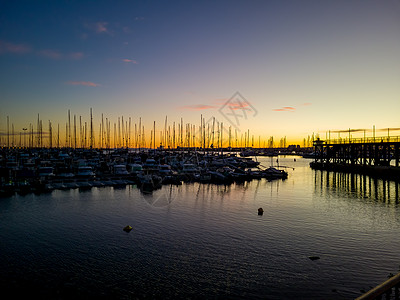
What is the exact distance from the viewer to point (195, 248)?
2719 cm

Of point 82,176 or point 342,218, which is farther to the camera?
point 82,176

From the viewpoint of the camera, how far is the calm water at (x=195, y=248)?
20062mm

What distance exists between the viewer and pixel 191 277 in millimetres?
21422

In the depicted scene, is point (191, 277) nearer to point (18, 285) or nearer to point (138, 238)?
point (138, 238)

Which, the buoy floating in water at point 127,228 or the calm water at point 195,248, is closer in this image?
the calm water at point 195,248

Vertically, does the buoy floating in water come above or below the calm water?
above

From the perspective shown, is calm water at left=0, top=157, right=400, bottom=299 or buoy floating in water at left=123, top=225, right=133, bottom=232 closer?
calm water at left=0, top=157, right=400, bottom=299

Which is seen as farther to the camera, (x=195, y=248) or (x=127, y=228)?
(x=127, y=228)

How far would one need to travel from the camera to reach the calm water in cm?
2006

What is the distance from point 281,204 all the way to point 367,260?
24.3 m

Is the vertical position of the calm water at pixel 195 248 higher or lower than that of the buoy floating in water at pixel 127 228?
lower

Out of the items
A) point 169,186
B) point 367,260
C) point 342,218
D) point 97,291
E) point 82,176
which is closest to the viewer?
point 97,291

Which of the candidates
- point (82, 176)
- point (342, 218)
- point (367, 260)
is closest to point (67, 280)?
point (367, 260)

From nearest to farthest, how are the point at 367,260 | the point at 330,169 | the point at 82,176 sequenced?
the point at 367,260 → the point at 82,176 → the point at 330,169
